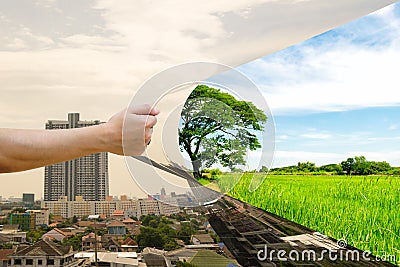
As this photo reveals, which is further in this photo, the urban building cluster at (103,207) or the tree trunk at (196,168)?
the urban building cluster at (103,207)

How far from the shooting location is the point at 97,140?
52cm

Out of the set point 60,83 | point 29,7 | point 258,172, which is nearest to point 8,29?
point 29,7

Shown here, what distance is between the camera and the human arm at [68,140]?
503 millimetres

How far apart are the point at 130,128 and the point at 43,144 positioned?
0.10 m

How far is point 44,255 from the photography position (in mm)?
2068

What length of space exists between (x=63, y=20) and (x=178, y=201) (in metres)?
1.21

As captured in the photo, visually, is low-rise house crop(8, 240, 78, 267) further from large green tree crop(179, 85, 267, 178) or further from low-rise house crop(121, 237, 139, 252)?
large green tree crop(179, 85, 267, 178)

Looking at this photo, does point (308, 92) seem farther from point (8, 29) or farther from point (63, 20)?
point (8, 29)

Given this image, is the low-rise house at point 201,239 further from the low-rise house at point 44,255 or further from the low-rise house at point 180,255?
the low-rise house at point 44,255

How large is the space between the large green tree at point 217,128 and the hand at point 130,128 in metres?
0.32

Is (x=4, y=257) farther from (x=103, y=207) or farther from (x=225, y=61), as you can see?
(x=225, y=61)
